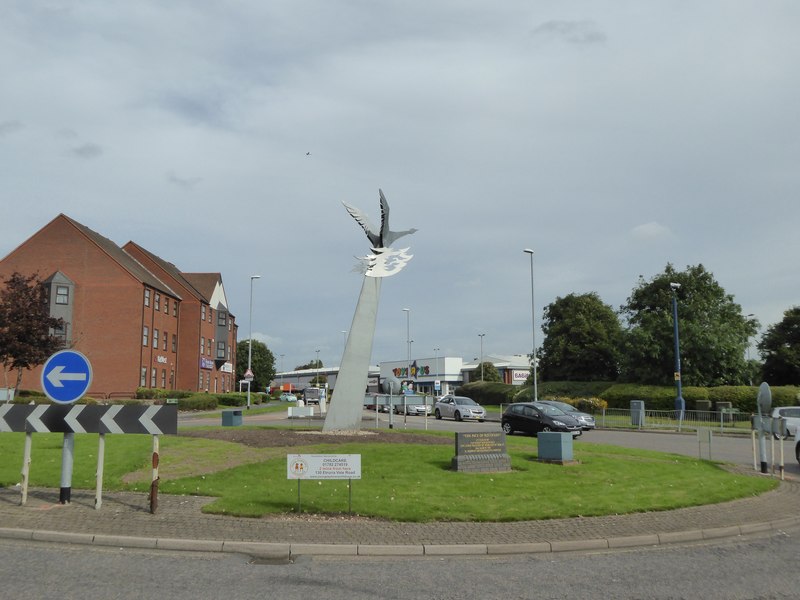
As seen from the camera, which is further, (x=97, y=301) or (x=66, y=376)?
(x=97, y=301)

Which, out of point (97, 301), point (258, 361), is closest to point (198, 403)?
point (97, 301)

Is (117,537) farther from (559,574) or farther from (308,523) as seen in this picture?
(559,574)

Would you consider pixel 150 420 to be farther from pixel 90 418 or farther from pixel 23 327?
pixel 23 327

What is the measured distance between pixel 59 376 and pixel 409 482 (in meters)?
6.45

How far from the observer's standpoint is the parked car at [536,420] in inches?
1100

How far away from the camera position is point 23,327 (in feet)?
135

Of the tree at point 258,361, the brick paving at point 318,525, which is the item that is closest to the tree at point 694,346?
the brick paving at point 318,525

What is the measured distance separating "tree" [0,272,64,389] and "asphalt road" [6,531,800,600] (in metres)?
35.9

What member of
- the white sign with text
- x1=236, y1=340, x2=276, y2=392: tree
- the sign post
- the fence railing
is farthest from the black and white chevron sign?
x1=236, y1=340, x2=276, y2=392: tree

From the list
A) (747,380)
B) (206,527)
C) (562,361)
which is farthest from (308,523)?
(562,361)

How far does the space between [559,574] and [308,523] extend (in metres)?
3.92

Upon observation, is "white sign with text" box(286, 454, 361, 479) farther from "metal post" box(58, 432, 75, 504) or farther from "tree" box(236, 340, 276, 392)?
"tree" box(236, 340, 276, 392)

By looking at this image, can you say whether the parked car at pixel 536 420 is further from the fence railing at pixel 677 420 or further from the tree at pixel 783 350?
the tree at pixel 783 350

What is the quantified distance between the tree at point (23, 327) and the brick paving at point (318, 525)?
32.7 meters
